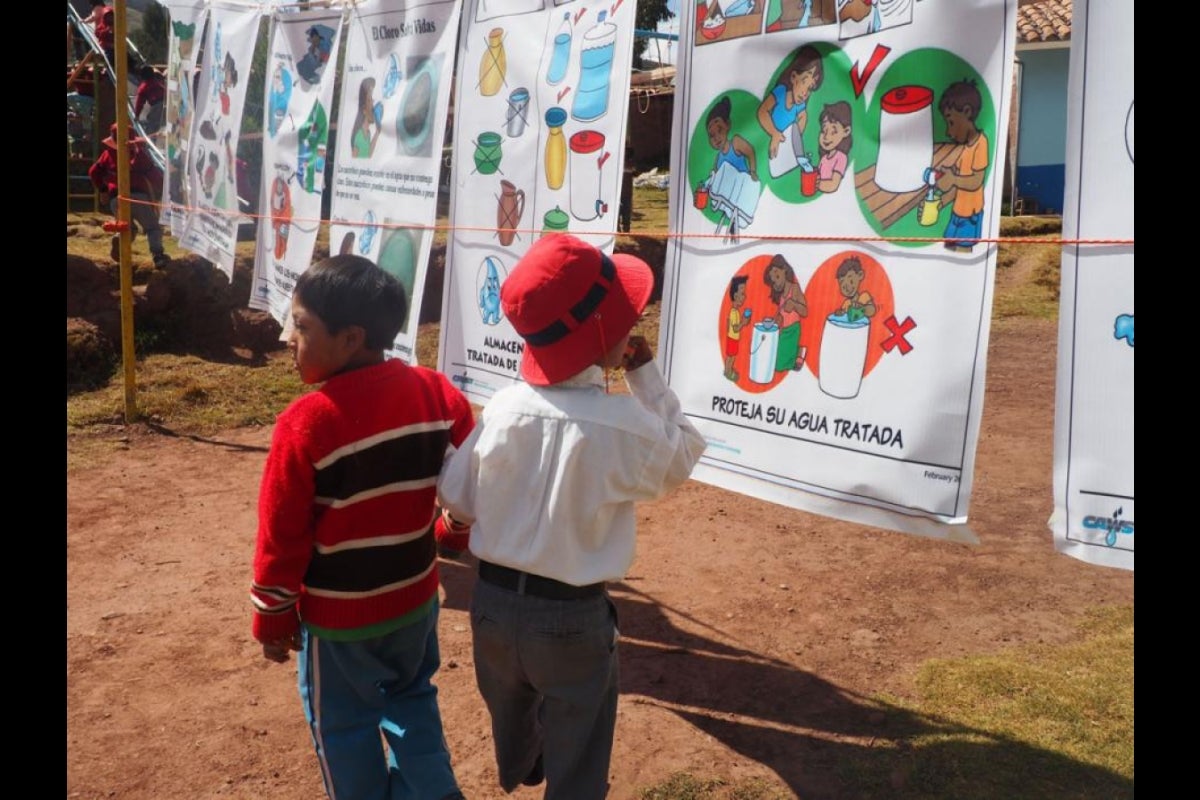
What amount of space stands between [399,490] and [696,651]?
183cm

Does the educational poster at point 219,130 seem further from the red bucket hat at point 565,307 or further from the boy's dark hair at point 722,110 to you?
the red bucket hat at point 565,307

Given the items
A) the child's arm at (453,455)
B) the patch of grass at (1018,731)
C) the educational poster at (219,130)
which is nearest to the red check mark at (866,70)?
the child's arm at (453,455)

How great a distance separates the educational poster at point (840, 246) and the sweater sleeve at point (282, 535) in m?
1.24

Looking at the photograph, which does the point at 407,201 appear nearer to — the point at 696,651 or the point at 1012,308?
the point at 696,651

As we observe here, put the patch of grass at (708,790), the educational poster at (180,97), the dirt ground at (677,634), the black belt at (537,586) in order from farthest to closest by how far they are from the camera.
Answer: the educational poster at (180,97) → the dirt ground at (677,634) → the patch of grass at (708,790) → the black belt at (537,586)

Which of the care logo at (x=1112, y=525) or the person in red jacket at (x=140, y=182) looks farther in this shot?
the person in red jacket at (x=140, y=182)

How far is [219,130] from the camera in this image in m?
6.61

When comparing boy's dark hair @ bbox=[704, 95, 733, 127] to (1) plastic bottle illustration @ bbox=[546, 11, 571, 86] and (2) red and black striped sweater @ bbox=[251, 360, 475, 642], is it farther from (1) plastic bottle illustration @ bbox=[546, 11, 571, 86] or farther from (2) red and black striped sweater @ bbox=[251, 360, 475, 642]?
(2) red and black striped sweater @ bbox=[251, 360, 475, 642]

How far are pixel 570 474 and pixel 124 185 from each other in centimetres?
581

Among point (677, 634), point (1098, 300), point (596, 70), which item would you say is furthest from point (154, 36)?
point (1098, 300)

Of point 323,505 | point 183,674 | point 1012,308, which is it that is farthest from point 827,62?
point 1012,308

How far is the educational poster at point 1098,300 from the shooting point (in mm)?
2262

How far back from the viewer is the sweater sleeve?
2395 millimetres

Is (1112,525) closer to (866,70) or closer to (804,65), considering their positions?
(866,70)
